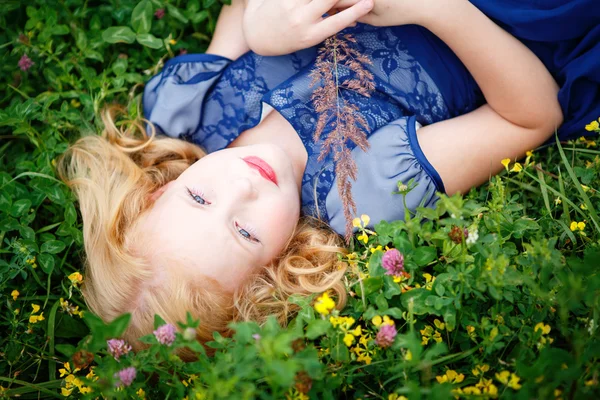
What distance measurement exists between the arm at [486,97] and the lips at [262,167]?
708 millimetres

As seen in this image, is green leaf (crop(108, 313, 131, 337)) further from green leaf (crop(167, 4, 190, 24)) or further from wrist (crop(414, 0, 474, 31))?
green leaf (crop(167, 4, 190, 24))

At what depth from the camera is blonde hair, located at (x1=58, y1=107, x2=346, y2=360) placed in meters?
2.21

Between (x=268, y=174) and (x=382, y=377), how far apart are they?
37.6 inches

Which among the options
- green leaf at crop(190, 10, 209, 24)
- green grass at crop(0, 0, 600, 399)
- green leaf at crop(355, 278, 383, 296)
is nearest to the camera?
green grass at crop(0, 0, 600, 399)

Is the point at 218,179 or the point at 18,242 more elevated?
the point at 218,179

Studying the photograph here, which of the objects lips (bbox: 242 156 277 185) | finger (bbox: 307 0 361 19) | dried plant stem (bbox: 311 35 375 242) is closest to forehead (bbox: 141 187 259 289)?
lips (bbox: 242 156 277 185)

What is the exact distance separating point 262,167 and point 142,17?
129cm

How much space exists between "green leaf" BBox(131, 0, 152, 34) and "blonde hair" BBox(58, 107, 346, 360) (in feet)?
1.60

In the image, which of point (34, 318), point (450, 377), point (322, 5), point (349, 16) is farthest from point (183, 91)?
point (450, 377)

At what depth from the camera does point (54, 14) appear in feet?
9.61

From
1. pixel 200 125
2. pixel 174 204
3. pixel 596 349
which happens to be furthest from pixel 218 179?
pixel 596 349

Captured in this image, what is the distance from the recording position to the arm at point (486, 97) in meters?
2.29

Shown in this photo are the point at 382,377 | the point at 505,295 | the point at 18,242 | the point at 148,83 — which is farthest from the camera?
the point at 148,83

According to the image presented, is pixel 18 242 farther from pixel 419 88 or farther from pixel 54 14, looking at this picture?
pixel 419 88
